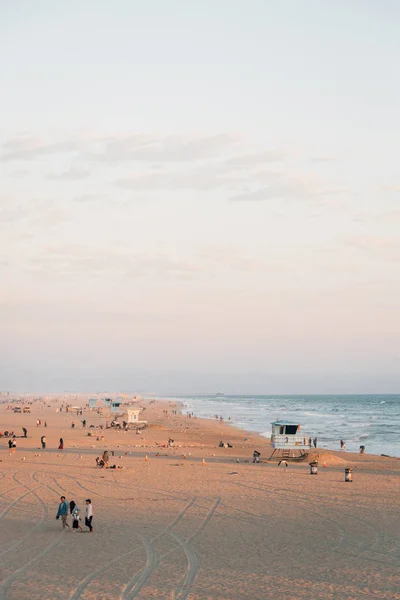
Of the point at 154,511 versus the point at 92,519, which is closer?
the point at 92,519

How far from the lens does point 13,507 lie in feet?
95.7

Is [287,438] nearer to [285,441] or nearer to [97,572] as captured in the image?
[285,441]

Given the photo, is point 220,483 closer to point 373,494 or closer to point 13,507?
point 373,494

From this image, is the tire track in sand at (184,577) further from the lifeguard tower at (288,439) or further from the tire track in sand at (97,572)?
the lifeguard tower at (288,439)

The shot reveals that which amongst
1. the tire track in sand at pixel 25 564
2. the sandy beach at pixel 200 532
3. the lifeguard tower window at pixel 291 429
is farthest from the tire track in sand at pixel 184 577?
the lifeguard tower window at pixel 291 429

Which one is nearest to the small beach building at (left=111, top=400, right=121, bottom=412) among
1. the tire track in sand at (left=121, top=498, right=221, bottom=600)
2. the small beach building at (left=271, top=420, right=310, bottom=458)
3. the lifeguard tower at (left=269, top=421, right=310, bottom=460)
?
the lifeguard tower at (left=269, top=421, right=310, bottom=460)

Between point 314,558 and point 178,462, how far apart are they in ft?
86.6

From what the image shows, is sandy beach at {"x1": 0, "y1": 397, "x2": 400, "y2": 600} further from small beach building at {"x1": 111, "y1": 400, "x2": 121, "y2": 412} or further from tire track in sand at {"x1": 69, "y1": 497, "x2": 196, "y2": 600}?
small beach building at {"x1": 111, "y1": 400, "x2": 121, "y2": 412}

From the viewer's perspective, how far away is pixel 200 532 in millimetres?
24797

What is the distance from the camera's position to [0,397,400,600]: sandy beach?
18.0 metres

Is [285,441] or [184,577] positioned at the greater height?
[285,441]

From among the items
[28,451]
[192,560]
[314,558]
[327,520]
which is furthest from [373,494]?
[28,451]

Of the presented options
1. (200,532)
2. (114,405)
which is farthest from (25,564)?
(114,405)

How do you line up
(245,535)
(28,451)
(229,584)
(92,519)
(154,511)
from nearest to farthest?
1. (229,584)
2. (245,535)
3. (92,519)
4. (154,511)
5. (28,451)
